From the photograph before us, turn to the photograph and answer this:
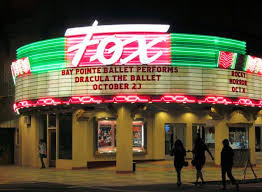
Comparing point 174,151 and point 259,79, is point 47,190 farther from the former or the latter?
point 259,79

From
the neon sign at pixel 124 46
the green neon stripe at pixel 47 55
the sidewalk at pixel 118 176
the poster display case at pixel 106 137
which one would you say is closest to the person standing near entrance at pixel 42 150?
the sidewalk at pixel 118 176

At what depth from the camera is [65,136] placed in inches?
1137

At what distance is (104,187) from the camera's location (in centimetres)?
1941

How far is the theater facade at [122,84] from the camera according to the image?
81.8 ft

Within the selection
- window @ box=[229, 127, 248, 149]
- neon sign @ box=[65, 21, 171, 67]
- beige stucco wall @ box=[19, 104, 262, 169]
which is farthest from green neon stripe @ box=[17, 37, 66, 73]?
window @ box=[229, 127, 248, 149]

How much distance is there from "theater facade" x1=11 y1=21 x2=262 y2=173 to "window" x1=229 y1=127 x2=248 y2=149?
0.22ft

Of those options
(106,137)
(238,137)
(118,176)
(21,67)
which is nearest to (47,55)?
(21,67)

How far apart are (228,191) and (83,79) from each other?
10.5 metres

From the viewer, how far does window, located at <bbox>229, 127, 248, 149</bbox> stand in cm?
3067

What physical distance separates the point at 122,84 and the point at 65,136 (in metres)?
5.89

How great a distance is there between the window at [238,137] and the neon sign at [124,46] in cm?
818

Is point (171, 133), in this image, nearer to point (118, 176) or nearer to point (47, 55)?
point (118, 176)

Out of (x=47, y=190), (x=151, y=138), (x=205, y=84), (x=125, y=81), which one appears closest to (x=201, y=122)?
(x=151, y=138)

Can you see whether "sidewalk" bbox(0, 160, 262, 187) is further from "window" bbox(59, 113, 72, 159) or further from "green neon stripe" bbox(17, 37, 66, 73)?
"green neon stripe" bbox(17, 37, 66, 73)
